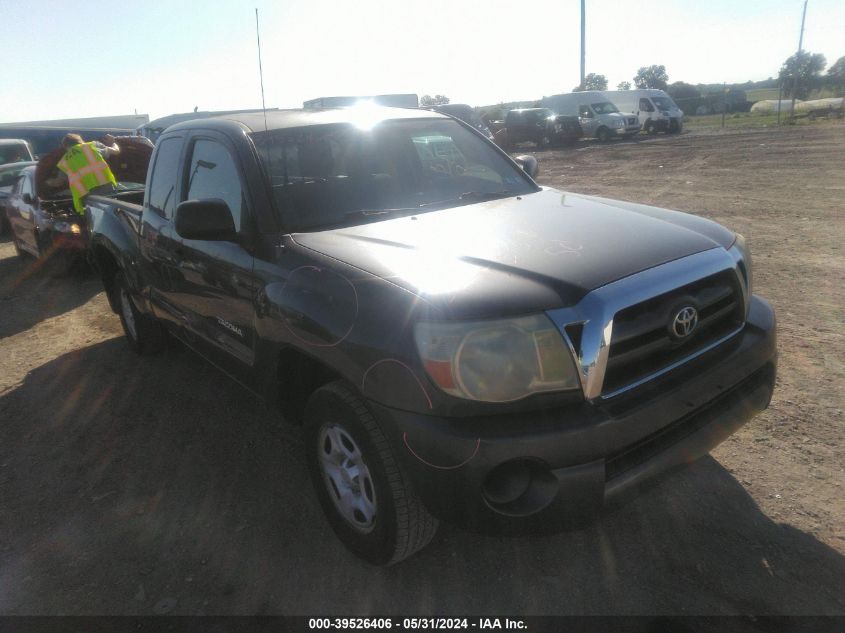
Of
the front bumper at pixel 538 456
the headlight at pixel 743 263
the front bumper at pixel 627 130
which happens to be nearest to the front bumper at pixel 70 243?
the front bumper at pixel 538 456

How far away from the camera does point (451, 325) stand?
2088mm

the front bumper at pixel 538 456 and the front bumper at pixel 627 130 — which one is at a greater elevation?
the front bumper at pixel 627 130

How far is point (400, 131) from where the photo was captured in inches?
145

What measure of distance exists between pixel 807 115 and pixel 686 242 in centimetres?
3411

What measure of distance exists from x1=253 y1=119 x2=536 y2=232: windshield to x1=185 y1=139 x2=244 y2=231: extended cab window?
210 mm

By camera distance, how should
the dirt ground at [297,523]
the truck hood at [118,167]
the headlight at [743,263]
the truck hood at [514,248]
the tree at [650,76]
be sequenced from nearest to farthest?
the truck hood at [514,248] → the dirt ground at [297,523] → the headlight at [743,263] → the truck hood at [118,167] → the tree at [650,76]

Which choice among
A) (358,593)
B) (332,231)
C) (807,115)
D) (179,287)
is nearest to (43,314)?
(179,287)

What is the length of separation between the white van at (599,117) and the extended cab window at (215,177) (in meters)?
Result: 26.4

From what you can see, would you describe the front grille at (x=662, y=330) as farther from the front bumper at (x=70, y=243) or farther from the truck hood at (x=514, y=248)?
the front bumper at (x=70, y=243)

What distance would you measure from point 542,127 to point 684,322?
88.2 feet

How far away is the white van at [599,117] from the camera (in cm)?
2741

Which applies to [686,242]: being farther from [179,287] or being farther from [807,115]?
[807,115]

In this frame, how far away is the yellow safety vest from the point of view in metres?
7.66

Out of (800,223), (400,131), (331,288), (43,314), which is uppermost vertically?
(400,131)
